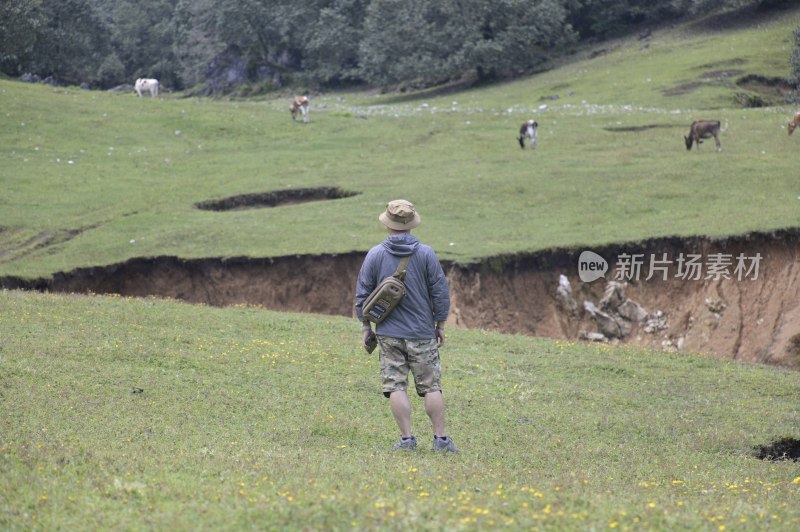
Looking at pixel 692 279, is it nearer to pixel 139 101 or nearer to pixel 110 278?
pixel 110 278

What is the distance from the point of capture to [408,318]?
1151cm

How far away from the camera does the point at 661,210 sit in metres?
29.6

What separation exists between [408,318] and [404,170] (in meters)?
27.0

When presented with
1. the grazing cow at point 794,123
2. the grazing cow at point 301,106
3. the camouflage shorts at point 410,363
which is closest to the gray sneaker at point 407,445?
the camouflage shorts at point 410,363

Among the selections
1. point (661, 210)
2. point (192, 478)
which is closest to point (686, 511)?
point (192, 478)

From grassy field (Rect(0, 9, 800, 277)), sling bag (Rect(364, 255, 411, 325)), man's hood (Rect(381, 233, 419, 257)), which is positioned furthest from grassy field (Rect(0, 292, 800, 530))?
grassy field (Rect(0, 9, 800, 277))

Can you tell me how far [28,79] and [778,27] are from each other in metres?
50.2

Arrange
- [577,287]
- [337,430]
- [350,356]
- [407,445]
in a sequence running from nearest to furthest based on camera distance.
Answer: [407,445] < [337,430] < [350,356] < [577,287]

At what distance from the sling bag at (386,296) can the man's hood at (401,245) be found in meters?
0.07

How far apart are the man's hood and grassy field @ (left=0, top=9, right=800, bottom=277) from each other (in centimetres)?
1536

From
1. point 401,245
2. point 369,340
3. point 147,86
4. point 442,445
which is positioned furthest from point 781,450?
Answer: point 147,86

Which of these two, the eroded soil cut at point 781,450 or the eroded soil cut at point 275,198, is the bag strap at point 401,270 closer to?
the eroded soil cut at point 781,450

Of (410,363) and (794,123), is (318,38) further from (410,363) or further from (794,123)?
(410,363)

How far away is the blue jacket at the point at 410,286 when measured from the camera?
11.5m
